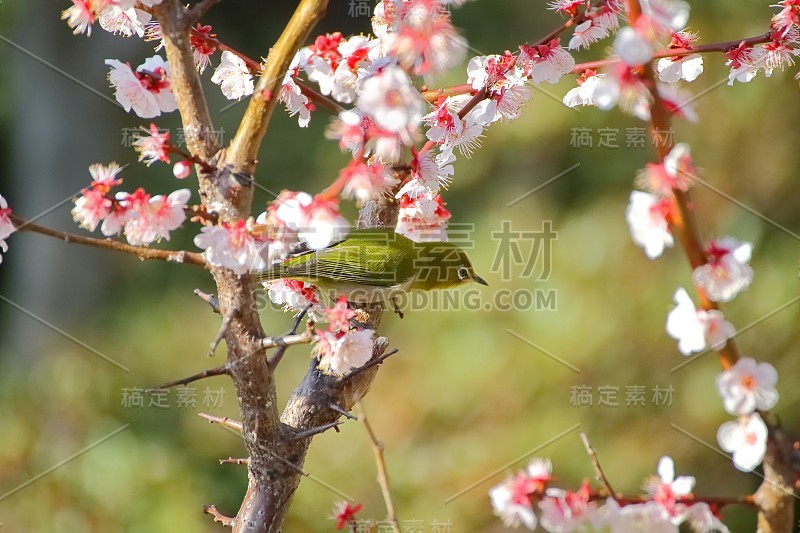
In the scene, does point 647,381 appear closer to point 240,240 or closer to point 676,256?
point 676,256

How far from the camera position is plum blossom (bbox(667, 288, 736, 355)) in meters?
0.83

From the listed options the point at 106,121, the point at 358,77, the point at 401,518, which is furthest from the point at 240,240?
the point at 106,121

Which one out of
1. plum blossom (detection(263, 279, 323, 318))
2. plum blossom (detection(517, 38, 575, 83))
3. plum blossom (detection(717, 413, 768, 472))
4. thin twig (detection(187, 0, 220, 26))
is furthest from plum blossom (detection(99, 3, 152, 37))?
plum blossom (detection(717, 413, 768, 472))

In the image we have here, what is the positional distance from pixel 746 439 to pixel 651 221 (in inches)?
9.5

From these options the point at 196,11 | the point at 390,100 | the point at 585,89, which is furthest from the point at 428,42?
the point at 585,89

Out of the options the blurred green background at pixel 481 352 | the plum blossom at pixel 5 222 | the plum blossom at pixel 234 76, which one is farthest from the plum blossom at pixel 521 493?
the blurred green background at pixel 481 352

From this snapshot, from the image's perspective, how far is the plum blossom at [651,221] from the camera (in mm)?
840

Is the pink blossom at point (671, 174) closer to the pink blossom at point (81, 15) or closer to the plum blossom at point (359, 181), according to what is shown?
the plum blossom at point (359, 181)

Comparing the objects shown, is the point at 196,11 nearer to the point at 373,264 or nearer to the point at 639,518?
the point at 639,518

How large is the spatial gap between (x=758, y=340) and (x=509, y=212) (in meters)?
1.36

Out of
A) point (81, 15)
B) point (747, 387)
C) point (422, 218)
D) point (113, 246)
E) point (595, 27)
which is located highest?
point (595, 27)

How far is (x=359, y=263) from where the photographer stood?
190 cm

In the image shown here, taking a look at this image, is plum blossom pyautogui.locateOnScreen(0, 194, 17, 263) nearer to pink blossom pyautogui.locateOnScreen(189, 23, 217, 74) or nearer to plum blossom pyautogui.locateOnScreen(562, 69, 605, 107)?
pink blossom pyautogui.locateOnScreen(189, 23, 217, 74)

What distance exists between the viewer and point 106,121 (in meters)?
4.77
